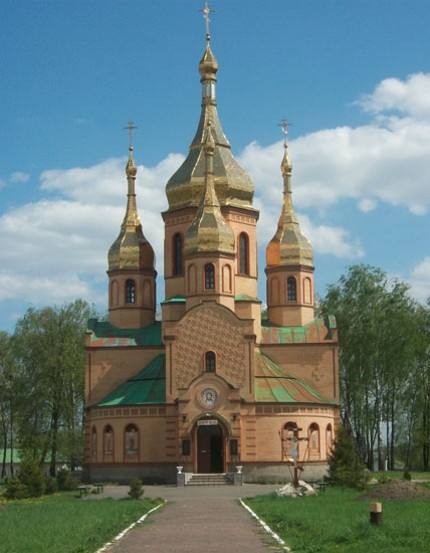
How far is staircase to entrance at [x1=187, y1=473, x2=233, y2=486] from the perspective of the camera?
44219 millimetres

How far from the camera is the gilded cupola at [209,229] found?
161 feet

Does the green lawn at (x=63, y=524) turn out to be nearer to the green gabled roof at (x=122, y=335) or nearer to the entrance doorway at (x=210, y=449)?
the entrance doorway at (x=210, y=449)

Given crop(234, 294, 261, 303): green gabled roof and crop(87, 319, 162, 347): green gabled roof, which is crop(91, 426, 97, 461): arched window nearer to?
crop(87, 319, 162, 347): green gabled roof

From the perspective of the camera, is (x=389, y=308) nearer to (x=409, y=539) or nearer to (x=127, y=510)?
(x=127, y=510)

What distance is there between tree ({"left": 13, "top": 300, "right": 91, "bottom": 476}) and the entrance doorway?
15455mm

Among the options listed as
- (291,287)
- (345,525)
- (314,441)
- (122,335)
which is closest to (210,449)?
(314,441)

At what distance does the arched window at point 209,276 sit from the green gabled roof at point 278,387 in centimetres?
442

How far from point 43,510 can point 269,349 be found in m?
25.3

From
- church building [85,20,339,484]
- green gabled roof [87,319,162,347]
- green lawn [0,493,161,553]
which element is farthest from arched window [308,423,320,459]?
green lawn [0,493,161,553]

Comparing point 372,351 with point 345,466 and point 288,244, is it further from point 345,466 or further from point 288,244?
point 345,466

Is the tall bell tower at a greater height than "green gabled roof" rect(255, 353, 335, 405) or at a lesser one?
greater

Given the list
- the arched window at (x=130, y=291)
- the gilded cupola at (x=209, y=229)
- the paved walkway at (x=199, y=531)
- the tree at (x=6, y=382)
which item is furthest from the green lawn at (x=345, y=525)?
the tree at (x=6, y=382)

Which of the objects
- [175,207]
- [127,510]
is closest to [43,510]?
[127,510]

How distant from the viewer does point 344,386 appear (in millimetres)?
61719
